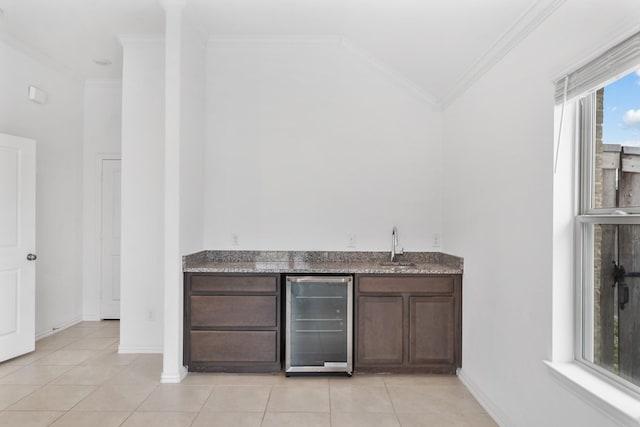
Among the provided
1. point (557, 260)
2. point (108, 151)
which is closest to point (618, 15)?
point (557, 260)

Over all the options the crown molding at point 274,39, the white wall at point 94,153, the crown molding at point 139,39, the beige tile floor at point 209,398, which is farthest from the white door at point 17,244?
the crown molding at point 274,39

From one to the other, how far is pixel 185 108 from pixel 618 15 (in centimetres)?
302

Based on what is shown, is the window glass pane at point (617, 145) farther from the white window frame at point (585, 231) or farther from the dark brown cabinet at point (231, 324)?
the dark brown cabinet at point (231, 324)

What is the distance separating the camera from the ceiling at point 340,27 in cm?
293

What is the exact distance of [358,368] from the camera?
3.56 meters

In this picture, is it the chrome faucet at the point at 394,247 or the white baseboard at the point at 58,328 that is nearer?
the chrome faucet at the point at 394,247

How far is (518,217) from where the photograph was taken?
8.24 feet

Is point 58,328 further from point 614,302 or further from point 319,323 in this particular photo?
point 614,302

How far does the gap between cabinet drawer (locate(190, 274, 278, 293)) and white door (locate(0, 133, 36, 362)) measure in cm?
176

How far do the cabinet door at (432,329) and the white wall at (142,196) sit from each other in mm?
2407

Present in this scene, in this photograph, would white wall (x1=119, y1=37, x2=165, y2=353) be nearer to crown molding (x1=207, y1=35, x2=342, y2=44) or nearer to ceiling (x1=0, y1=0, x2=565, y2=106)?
ceiling (x1=0, y1=0, x2=565, y2=106)

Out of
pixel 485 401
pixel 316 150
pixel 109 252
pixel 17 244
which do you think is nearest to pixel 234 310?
pixel 316 150

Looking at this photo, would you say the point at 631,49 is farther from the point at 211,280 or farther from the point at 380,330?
the point at 211,280

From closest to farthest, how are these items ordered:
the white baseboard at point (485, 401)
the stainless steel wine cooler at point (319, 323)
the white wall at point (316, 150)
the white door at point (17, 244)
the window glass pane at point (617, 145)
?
the window glass pane at point (617, 145)
the white baseboard at point (485, 401)
the stainless steel wine cooler at point (319, 323)
the white door at point (17, 244)
the white wall at point (316, 150)
